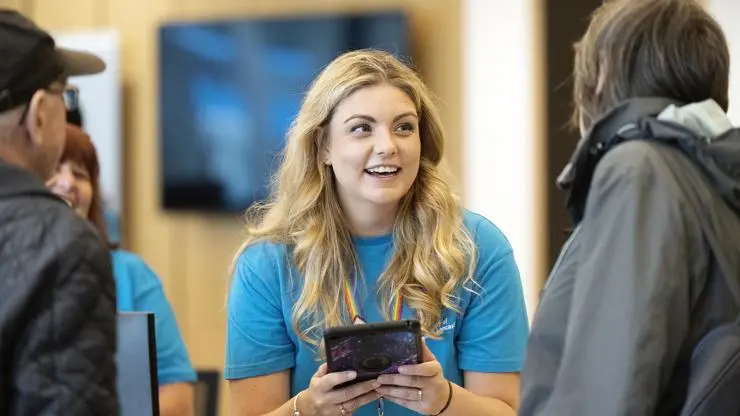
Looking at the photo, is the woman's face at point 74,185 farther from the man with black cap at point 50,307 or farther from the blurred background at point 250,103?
the blurred background at point 250,103

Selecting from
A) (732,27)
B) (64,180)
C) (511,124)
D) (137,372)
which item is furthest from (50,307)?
(511,124)

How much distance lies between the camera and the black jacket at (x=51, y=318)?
1.25m

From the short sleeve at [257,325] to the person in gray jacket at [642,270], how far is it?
67cm

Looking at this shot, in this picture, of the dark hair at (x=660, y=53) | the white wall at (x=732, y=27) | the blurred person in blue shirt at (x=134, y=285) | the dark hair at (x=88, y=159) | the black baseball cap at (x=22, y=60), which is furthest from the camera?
the white wall at (x=732, y=27)

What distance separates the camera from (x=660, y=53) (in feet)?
5.12

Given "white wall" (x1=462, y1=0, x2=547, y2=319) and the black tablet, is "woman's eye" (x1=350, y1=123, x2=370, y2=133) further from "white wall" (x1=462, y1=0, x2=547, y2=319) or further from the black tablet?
"white wall" (x1=462, y1=0, x2=547, y2=319)

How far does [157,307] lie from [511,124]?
2388 mm

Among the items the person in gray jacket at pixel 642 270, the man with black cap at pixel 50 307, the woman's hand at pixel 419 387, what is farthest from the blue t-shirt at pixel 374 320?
the man with black cap at pixel 50 307

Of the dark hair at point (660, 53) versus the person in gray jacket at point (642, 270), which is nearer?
the person in gray jacket at point (642, 270)

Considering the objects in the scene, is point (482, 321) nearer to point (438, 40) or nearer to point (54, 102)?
point (54, 102)

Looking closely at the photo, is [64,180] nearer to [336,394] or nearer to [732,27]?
[336,394]

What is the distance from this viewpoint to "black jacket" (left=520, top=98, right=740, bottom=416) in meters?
1.35

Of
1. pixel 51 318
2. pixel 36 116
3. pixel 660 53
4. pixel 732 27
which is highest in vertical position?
pixel 732 27

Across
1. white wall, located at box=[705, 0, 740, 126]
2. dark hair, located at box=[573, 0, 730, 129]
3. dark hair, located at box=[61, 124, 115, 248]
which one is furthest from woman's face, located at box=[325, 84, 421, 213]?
white wall, located at box=[705, 0, 740, 126]
